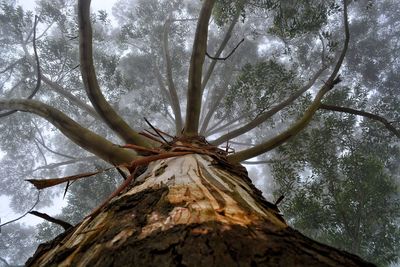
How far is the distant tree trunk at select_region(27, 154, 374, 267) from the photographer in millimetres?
601

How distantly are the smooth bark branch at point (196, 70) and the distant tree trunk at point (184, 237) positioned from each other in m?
1.63

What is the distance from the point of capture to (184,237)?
2.21 ft

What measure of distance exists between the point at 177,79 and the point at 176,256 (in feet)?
39.9

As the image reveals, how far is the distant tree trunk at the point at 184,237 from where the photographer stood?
1.97 ft

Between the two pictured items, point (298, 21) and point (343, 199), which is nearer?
point (343, 199)

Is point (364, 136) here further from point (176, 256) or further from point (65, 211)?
point (65, 211)

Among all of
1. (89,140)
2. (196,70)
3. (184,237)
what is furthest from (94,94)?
(184,237)

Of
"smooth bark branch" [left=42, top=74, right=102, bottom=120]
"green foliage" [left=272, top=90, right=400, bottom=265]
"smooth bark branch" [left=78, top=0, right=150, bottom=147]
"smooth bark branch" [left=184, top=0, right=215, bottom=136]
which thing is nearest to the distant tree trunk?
"smooth bark branch" [left=78, top=0, right=150, bottom=147]

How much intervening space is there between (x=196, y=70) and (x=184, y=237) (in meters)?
2.12

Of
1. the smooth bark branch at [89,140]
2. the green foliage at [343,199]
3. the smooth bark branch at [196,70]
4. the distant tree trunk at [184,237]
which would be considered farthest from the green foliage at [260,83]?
the distant tree trunk at [184,237]

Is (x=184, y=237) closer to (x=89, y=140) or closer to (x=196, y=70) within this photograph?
(x=89, y=140)

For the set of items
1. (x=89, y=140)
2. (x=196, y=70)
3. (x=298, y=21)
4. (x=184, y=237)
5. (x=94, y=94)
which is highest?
(x=298, y=21)

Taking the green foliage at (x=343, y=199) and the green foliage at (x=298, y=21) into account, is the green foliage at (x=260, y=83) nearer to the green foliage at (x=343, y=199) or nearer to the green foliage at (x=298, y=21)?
the green foliage at (x=298, y=21)

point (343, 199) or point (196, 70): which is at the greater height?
point (343, 199)
